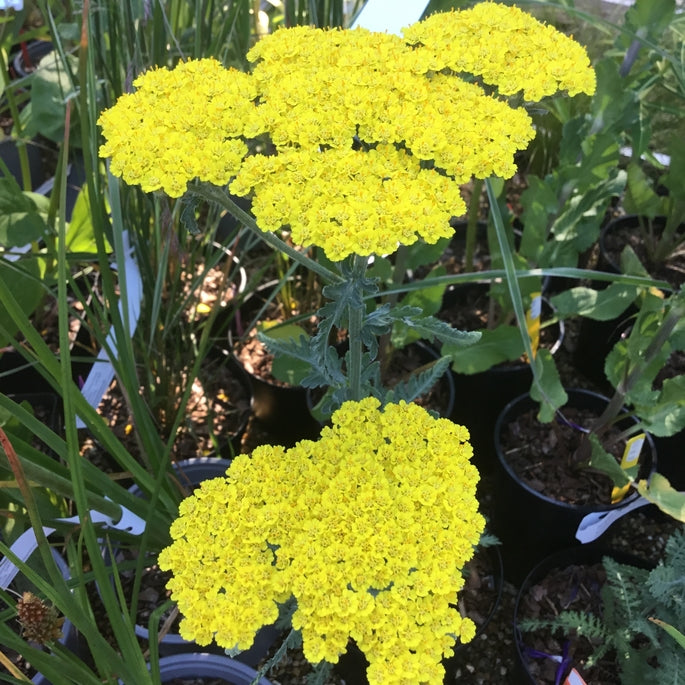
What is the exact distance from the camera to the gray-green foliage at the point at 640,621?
0.90 meters

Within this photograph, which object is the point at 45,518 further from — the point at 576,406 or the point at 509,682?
the point at 576,406

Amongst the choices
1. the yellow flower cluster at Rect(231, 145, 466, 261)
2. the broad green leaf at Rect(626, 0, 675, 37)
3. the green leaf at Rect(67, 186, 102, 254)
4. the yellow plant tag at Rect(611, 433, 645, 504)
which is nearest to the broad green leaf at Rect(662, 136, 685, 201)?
the broad green leaf at Rect(626, 0, 675, 37)

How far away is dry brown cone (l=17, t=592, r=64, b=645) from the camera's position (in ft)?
1.97

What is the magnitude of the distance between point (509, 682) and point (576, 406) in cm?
52

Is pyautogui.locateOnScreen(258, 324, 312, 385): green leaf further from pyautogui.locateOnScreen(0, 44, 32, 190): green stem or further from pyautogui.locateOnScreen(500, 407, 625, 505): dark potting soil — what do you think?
pyautogui.locateOnScreen(0, 44, 32, 190): green stem

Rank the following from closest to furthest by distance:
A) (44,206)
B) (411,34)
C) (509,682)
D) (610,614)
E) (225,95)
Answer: (225,95) < (411,34) < (610,614) < (509,682) < (44,206)

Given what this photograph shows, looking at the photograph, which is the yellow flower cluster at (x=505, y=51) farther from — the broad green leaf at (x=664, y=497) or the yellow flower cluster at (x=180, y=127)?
the broad green leaf at (x=664, y=497)

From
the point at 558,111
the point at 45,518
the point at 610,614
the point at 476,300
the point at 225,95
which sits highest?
the point at 225,95

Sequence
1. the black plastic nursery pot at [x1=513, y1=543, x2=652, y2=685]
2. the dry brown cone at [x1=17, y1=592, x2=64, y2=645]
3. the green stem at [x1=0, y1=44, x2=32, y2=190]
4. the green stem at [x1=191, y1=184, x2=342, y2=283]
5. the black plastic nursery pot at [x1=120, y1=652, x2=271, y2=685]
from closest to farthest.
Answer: the dry brown cone at [x1=17, y1=592, x2=64, y2=645] → the green stem at [x1=191, y1=184, x2=342, y2=283] → the black plastic nursery pot at [x1=120, y1=652, x2=271, y2=685] → the black plastic nursery pot at [x1=513, y1=543, x2=652, y2=685] → the green stem at [x1=0, y1=44, x2=32, y2=190]

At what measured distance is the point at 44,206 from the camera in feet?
4.15

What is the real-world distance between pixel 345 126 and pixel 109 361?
51 centimetres

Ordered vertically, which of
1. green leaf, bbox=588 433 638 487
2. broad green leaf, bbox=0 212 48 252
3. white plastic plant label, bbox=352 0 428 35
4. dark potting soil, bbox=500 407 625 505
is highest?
white plastic plant label, bbox=352 0 428 35

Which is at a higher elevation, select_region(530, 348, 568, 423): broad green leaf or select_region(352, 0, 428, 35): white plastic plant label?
select_region(352, 0, 428, 35): white plastic plant label

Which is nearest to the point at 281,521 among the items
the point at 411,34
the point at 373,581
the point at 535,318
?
the point at 373,581
